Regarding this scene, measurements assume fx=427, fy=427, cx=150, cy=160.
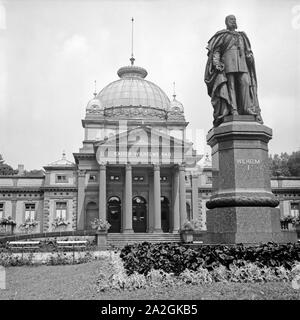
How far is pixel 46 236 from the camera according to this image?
41750mm

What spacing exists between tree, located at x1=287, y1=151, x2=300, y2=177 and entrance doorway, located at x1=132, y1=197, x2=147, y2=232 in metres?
27.9

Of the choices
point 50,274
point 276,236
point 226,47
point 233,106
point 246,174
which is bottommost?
point 50,274

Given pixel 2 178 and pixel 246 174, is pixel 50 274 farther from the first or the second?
pixel 2 178

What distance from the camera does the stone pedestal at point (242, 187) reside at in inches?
390

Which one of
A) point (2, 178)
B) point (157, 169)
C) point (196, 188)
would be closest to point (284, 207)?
point (196, 188)

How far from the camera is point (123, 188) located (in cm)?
5369

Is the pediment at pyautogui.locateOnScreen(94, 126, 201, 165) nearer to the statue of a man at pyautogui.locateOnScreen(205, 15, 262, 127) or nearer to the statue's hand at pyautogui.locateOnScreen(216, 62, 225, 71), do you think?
the statue of a man at pyautogui.locateOnScreen(205, 15, 262, 127)

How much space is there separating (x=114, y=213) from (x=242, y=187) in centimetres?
4478

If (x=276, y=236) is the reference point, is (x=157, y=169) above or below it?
above

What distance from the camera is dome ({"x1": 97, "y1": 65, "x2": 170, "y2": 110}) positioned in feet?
208

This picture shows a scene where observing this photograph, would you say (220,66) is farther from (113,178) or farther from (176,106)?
(176,106)

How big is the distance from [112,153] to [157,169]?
573 cm

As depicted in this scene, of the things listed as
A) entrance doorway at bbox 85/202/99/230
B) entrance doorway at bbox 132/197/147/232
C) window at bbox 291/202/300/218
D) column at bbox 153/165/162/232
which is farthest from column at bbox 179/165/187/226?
window at bbox 291/202/300/218
